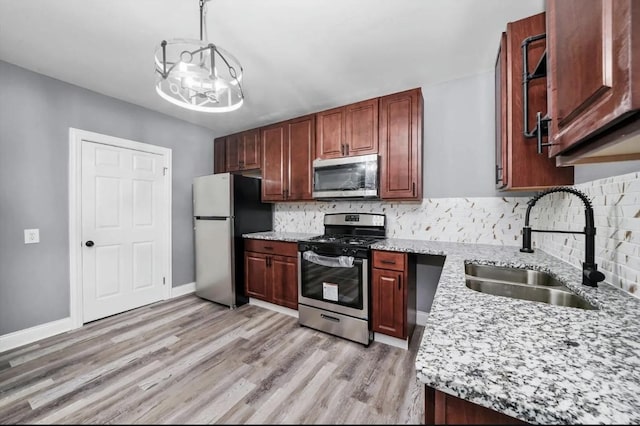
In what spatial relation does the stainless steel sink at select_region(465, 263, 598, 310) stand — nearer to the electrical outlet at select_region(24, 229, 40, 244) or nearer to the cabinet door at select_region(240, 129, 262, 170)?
the cabinet door at select_region(240, 129, 262, 170)

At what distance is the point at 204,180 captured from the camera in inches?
127

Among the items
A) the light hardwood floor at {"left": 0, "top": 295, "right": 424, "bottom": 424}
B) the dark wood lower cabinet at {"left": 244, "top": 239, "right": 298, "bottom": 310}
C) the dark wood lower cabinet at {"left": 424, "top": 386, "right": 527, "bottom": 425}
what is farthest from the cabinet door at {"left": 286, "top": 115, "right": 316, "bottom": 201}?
the dark wood lower cabinet at {"left": 424, "top": 386, "right": 527, "bottom": 425}

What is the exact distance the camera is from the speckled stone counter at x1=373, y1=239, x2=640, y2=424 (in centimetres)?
46

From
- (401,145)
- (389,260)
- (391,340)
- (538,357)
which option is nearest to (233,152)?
(401,145)

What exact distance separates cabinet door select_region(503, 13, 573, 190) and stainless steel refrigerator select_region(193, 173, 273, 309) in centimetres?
263

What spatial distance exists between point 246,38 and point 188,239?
2.65 metres

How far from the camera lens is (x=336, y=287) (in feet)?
7.70

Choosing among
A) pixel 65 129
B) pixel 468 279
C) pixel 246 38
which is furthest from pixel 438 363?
pixel 65 129

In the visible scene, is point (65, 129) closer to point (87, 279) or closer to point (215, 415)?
point (87, 279)

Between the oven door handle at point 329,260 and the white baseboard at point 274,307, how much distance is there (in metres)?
0.71

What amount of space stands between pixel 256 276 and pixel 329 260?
112cm

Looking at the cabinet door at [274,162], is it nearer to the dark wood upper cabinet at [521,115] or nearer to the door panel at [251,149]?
the door panel at [251,149]

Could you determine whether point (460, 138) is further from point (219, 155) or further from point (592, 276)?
point (219, 155)

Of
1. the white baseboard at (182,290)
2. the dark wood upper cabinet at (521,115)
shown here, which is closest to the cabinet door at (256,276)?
the white baseboard at (182,290)
